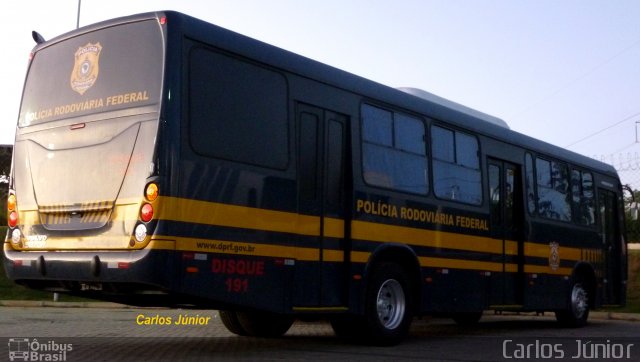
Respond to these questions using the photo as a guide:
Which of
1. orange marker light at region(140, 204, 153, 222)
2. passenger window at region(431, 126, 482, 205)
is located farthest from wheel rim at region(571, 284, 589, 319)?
orange marker light at region(140, 204, 153, 222)

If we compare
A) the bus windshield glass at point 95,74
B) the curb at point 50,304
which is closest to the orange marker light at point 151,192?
A: the bus windshield glass at point 95,74

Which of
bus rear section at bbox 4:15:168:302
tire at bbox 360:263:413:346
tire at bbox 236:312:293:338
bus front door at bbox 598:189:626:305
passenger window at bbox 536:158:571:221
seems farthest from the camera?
bus front door at bbox 598:189:626:305

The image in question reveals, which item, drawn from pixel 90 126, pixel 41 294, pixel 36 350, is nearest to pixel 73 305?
pixel 41 294

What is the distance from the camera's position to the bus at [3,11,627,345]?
26.8ft

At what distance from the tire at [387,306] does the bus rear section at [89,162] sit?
3.39 m

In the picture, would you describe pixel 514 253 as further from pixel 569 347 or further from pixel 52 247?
pixel 52 247

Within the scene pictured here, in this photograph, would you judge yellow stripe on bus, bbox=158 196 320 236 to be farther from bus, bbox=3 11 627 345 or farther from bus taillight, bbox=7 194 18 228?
bus taillight, bbox=7 194 18 228

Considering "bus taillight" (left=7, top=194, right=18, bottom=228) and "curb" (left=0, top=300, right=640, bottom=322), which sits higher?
"bus taillight" (left=7, top=194, right=18, bottom=228)

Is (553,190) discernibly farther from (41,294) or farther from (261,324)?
(41,294)

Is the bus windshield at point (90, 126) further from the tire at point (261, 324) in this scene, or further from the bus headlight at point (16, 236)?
the tire at point (261, 324)

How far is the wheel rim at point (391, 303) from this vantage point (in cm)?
1082

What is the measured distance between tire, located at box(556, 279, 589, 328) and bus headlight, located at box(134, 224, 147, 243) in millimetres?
10050

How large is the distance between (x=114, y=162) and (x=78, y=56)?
1570 millimetres

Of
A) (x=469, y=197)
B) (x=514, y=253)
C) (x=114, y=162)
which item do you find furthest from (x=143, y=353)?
(x=514, y=253)
